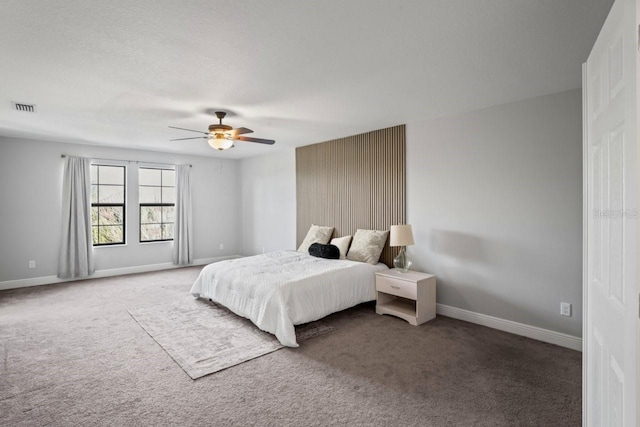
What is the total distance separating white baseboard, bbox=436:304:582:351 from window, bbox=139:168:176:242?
555 cm

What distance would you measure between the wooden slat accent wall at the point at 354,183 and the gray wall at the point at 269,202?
1.06 feet

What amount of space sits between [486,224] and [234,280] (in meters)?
2.95

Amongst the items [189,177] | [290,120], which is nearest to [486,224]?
[290,120]

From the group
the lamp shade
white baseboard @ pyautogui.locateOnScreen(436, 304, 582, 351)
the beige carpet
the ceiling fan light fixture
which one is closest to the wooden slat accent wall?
the lamp shade

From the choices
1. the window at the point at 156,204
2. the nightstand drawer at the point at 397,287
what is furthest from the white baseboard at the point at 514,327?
the window at the point at 156,204

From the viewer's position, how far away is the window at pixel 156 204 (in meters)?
6.60

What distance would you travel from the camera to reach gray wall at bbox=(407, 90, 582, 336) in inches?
124

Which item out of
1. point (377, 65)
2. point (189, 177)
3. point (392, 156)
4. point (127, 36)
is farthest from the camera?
point (189, 177)

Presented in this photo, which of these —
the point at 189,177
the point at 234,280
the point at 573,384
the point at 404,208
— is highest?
the point at 189,177

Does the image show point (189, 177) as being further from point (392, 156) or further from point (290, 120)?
point (392, 156)

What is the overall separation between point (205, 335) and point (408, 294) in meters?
2.23

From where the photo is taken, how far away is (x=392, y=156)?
4555 millimetres

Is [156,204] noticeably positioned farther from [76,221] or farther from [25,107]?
[25,107]

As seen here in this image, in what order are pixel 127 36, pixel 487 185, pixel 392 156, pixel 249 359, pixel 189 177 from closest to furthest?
pixel 127 36, pixel 249 359, pixel 487 185, pixel 392 156, pixel 189 177
